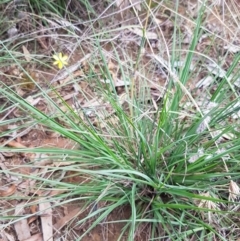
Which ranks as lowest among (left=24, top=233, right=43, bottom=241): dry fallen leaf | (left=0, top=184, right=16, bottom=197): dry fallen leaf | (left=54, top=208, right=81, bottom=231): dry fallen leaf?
(left=24, top=233, right=43, bottom=241): dry fallen leaf

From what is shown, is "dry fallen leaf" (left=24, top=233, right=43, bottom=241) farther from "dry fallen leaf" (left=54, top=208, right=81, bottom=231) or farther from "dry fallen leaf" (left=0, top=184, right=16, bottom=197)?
"dry fallen leaf" (left=0, top=184, right=16, bottom=197)

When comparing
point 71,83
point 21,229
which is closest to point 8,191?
point 21,229

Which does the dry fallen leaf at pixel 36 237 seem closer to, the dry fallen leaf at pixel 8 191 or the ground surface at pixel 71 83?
the ground surface at pixel 71 83

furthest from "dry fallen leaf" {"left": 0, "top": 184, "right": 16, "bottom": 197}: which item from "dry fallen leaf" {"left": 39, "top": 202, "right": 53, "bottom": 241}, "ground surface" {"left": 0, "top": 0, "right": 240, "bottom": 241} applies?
"dry fallen leaf" {"left": 39, "top": 202, "right": 53, "bottom": 241}

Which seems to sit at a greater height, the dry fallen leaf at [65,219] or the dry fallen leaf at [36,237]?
the dry fallen leaf at [65,219]

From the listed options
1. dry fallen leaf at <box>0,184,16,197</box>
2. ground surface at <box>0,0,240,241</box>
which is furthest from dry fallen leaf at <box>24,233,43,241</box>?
dry fallen leaf at <box>0,184,16,197</box>

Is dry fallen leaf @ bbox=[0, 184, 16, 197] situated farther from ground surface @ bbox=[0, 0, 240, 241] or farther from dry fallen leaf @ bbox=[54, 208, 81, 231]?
dry fallen leaf @ bbox=[54, 208, 81, 231]

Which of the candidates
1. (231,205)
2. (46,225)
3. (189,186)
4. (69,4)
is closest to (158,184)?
(189,186)

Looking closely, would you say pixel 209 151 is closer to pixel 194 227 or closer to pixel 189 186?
pixel 189 186

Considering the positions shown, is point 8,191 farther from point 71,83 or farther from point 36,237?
point 71,83

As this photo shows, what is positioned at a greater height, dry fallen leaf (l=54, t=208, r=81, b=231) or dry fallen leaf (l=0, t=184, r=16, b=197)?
dry fallen leaf (l=54, t=208, r=81, b=231)

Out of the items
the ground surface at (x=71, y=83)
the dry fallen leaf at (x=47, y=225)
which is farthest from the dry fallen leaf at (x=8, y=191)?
the dry fallen leaf at (x=47, y=225)
